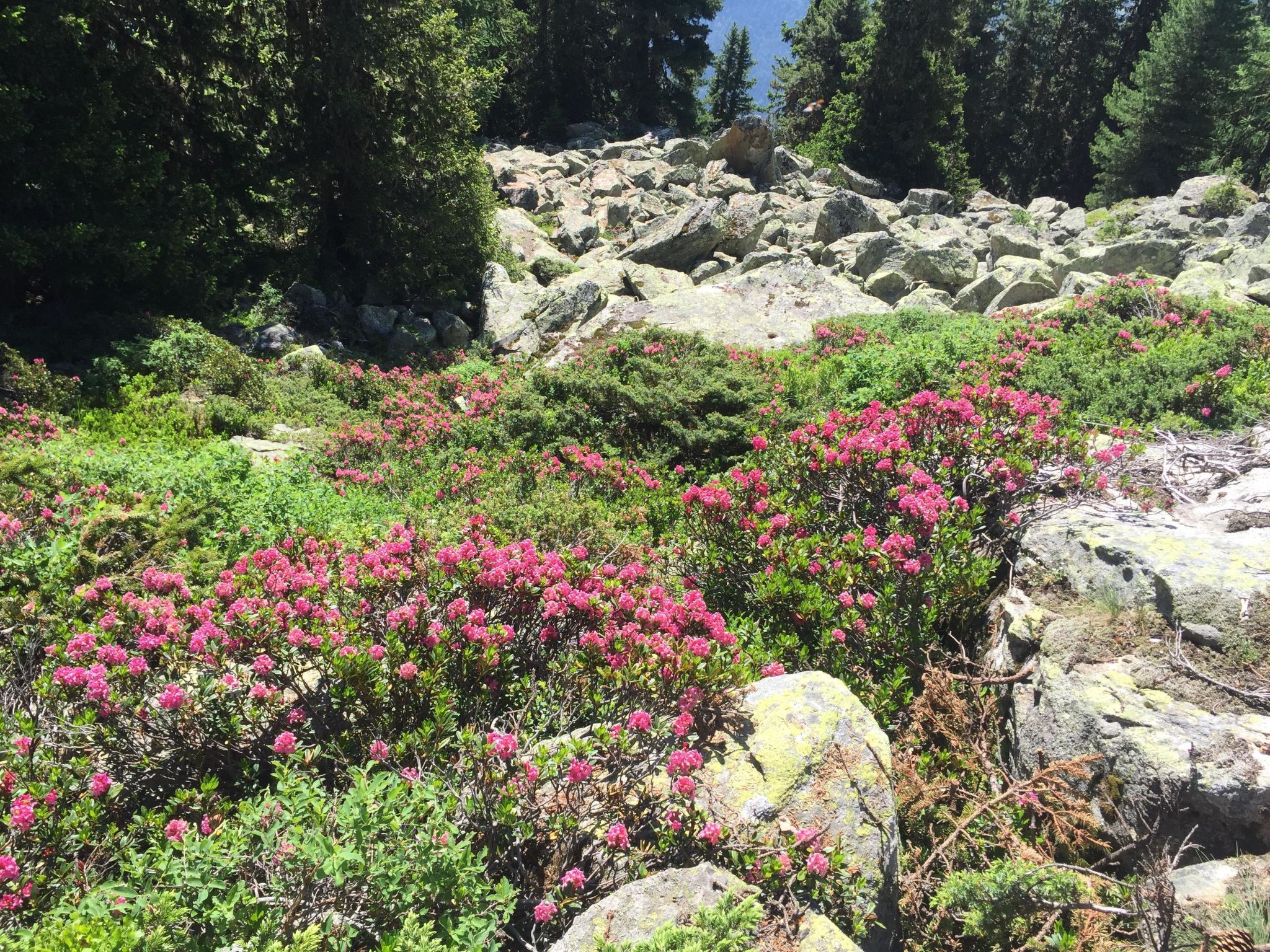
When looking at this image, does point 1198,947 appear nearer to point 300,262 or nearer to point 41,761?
point 41,761

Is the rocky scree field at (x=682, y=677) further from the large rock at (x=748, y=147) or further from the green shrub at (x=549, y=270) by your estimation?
the large rock at (x=748, y=147)

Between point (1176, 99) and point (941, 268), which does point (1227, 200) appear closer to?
point (1176, 99)

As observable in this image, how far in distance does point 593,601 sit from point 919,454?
3.24 meters

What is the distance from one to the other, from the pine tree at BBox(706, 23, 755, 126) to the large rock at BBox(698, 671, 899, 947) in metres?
52.9

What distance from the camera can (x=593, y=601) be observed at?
3.99 m

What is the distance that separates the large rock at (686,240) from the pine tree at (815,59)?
81.8ft

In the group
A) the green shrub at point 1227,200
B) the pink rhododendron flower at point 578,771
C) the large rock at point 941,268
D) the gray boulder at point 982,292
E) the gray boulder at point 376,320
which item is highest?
the green shrub at point 1227,200

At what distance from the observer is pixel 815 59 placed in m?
41.4

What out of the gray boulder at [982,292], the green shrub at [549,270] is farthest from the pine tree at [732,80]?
the gray boulder at [982,292]

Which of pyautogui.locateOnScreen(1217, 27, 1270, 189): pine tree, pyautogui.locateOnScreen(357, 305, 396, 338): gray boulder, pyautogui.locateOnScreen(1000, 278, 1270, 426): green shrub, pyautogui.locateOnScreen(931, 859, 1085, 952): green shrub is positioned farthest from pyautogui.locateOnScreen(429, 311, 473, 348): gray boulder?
pyautogui.locateOnScreen(1217, 27, 1270, 189): pine tree

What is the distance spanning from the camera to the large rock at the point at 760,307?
549 inches

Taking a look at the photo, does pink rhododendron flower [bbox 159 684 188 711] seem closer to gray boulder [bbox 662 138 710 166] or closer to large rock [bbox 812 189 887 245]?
large rock [bbox 812 189 887 245]

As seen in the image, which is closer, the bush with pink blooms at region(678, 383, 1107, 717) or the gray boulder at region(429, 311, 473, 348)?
the bush with pink blooms at region(678, 383, 1107, 717)

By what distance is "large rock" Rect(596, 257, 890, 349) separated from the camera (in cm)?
1394
